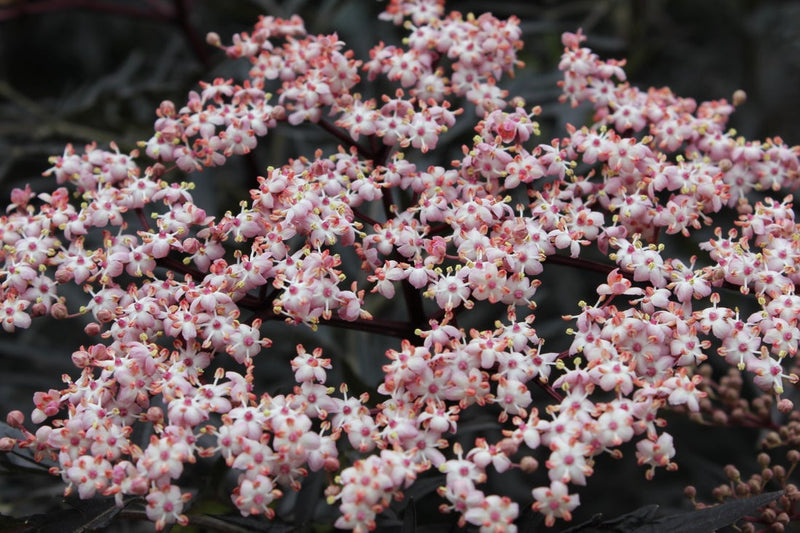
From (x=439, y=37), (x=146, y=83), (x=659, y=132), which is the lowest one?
(x=659, y=132)

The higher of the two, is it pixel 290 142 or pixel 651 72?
pixel 651 72

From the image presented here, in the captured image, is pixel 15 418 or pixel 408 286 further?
pixel 408 286

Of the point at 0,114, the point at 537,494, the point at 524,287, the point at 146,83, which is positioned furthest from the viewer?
the point at 0,114

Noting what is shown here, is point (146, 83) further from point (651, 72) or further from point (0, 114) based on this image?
point (651, 72)

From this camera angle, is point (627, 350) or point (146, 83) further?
point (146, 83)

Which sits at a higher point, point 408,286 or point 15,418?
point 408,286

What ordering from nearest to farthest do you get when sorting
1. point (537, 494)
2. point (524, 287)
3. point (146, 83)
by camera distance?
point (537, 494) → point (524, 287) → point (146, 83)

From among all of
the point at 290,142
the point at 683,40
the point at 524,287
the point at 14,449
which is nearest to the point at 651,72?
the point at 683,40
